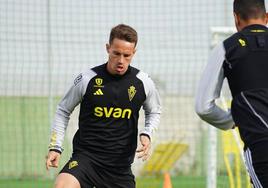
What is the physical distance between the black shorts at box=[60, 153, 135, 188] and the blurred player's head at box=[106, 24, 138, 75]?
851 millimetres

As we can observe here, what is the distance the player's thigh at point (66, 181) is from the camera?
644cm

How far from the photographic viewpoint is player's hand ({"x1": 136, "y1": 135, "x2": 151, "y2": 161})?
6.57m

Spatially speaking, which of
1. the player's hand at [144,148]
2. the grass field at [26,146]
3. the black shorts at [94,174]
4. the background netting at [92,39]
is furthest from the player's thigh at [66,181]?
the grass field at [26,146]

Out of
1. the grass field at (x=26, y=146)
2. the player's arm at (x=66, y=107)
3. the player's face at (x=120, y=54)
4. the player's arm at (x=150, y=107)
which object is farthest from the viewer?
the grass field at (x=26, y=146)

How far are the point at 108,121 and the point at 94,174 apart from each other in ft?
1.59

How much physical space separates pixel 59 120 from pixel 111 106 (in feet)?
1.67

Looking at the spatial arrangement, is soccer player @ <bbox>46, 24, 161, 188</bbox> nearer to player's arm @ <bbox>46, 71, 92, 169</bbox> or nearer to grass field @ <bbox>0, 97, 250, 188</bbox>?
player's arm @ <bbox>46, 71, 92, 169</bbox>

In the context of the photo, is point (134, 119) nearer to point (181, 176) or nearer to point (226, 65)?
point (226, 65)

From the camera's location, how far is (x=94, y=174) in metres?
6.79

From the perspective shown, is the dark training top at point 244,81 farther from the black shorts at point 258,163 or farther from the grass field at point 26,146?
the grass field at point 26,146

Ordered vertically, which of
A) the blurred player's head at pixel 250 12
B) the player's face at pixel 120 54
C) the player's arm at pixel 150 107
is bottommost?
the player's arm at pixel 150 107

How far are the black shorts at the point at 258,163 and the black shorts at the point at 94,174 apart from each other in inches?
86.0

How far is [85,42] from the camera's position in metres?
14.6

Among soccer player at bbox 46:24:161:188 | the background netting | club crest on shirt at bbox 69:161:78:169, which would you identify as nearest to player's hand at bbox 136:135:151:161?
soccer player at bbox 46:24:161:188
